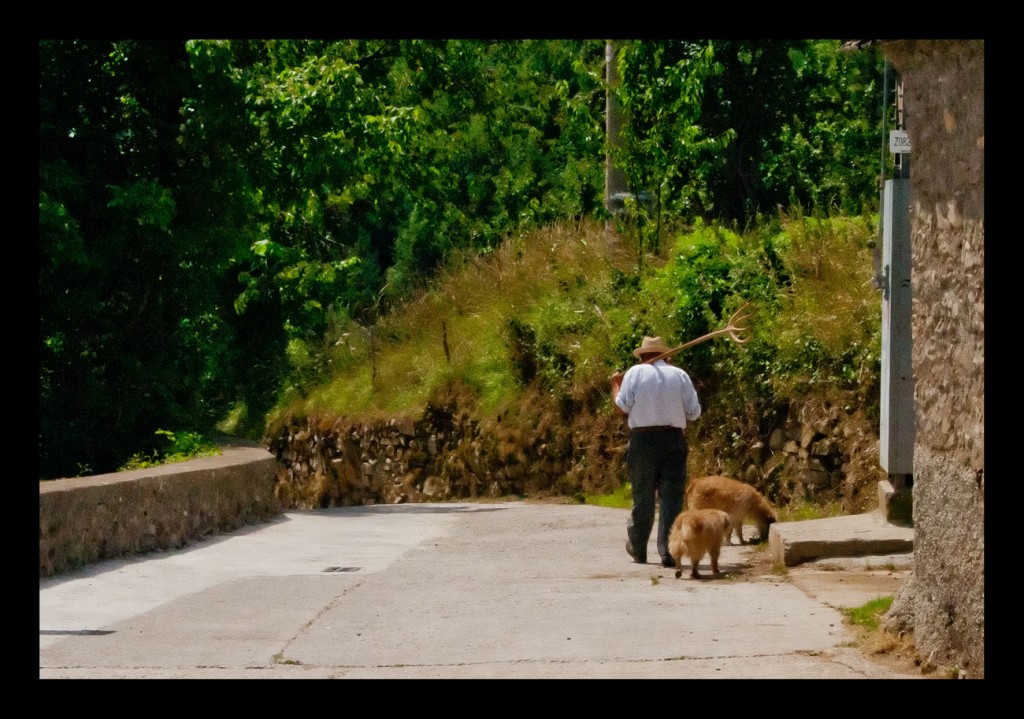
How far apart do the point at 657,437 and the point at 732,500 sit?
123 centimetres

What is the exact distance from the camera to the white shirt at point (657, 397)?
38.2ft

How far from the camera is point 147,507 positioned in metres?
12.7

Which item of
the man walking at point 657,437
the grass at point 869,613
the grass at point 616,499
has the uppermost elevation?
the man walking at point 657,437

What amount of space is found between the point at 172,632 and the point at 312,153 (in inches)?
461

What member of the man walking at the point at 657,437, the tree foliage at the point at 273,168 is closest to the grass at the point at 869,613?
the man walking at the point at 657,437

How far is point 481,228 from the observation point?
32.1m

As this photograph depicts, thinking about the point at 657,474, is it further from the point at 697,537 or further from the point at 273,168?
the point at 273,168

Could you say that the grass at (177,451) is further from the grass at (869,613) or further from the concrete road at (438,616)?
the grass at (869,613)

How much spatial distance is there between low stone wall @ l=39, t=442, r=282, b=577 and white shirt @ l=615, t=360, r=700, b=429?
4.20 m

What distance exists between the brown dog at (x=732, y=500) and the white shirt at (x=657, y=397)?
99 centimetres

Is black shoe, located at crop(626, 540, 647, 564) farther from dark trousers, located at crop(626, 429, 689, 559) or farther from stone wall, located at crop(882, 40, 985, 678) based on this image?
stone wall, located at crop(882, 40, 985, 678)

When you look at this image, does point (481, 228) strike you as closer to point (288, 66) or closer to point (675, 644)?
point (288, 66)

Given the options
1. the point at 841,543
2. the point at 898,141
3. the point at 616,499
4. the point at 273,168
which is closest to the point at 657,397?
the point at 841,543

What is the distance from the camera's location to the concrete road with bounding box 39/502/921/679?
7.33 meters
